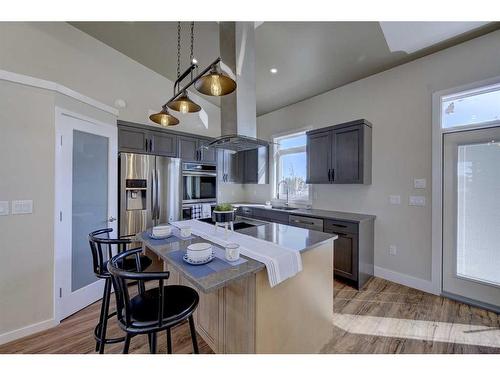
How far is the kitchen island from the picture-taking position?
4.26 feet

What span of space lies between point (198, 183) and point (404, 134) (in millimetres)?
3417

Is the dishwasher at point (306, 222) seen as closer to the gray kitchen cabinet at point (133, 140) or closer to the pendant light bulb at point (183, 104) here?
the pendant light bulb at point (183, 104)

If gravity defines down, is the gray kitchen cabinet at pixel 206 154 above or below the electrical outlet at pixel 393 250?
above

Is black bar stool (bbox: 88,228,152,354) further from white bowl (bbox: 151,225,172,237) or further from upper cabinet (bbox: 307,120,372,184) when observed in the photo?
upper cabinet (bbox: 307,120,372,184)

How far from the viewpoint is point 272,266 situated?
4.23ft

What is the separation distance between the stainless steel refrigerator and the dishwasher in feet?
6.40

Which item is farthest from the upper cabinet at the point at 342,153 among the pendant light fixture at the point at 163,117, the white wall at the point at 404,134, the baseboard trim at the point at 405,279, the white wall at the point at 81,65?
the white wall at the point at 81,65

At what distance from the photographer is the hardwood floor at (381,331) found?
5.92 ft

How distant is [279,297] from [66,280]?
238 cm

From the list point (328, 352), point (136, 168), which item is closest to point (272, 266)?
point (328, 352)

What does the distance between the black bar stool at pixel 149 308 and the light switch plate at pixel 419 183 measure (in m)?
3.09

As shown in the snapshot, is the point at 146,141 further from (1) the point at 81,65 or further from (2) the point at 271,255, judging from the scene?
(2) the point at 271,255

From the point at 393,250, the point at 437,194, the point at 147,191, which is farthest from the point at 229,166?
the point at 437,194
